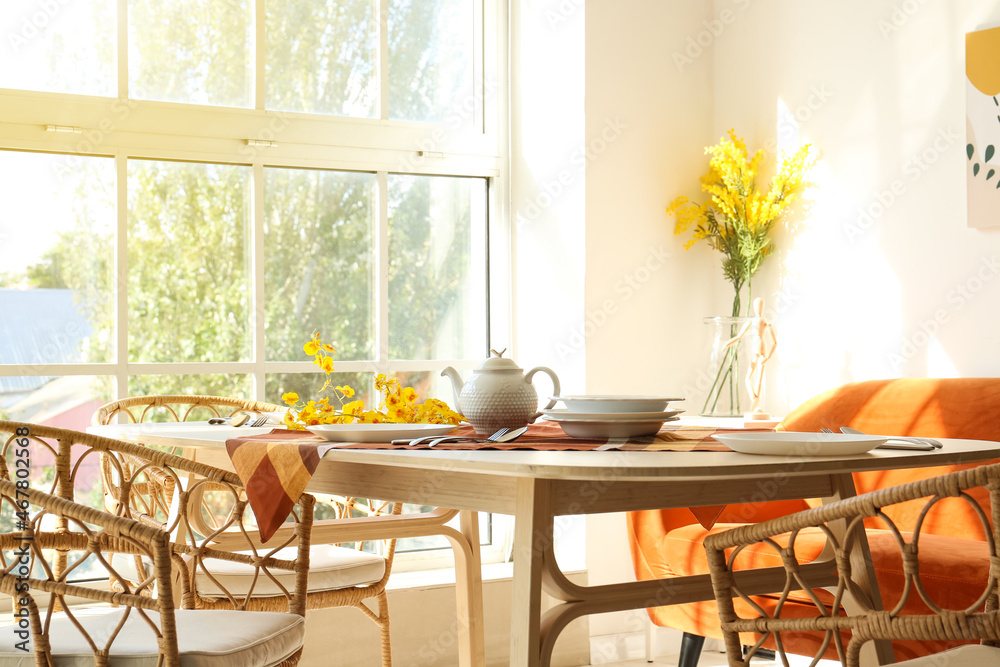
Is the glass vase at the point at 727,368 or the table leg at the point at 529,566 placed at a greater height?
the glass vase at the point at 727,368

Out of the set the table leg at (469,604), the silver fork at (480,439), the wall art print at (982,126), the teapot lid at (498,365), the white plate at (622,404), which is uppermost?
the wall art print at (982,126)

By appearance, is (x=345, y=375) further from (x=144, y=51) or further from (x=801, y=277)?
(x=801, y=277)

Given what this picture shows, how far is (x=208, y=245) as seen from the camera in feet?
10.2

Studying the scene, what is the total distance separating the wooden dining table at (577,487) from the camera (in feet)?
3.79

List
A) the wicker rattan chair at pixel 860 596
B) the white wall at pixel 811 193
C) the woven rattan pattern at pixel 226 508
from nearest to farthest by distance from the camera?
the wicker rattan chair at pixel 860 596 → the woven rattan pattern at pixel 226 508 → the white wall at pixel 811 193

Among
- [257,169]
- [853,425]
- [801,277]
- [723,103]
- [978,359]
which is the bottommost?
[853,425]

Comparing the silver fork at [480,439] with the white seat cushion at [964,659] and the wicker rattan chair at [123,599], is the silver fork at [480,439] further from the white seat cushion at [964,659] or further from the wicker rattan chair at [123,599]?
the white seat cushion at [964,659]

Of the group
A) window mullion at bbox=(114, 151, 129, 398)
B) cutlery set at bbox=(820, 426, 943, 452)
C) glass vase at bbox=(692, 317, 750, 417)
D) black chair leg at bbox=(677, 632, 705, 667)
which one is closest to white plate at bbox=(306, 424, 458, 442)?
cutlery set at bbox=(820, 426, 943, 452)

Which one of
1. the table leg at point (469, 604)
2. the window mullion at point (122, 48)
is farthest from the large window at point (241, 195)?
the table leg at point (469, 604)

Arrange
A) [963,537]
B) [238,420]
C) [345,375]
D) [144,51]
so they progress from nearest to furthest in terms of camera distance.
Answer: [238,420], [963,537], [144,51], [345,375]

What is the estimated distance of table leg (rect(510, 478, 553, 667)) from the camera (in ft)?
4.06

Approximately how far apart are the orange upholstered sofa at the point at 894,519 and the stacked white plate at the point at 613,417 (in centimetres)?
79

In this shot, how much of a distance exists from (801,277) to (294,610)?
216cm

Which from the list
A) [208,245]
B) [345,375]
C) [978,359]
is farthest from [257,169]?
[978,359]
